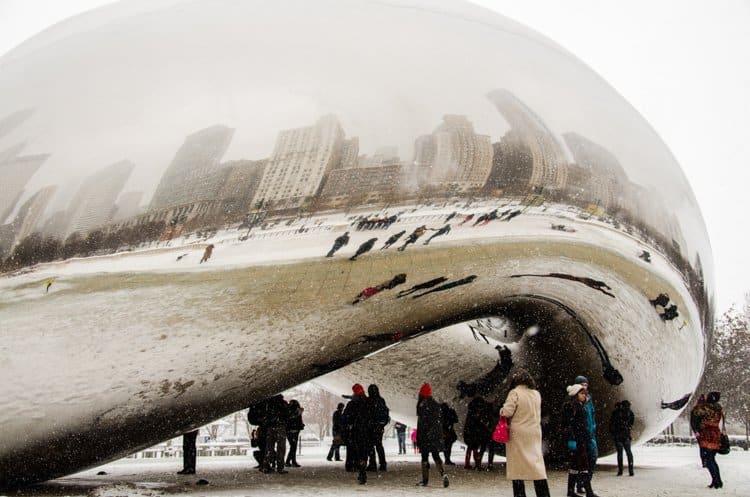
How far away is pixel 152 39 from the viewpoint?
540 centimetres

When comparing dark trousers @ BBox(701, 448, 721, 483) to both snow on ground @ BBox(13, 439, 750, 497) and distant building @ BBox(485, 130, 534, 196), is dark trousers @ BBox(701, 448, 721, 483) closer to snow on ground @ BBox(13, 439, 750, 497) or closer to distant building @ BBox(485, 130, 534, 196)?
snow on ground @ BBox(13, 439, 750, 497)

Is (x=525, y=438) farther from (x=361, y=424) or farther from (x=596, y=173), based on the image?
(x=361, y=424)

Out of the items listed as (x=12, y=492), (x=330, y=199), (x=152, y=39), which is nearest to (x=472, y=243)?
(x=330, y=199)

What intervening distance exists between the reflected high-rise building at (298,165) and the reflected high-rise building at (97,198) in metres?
0.86

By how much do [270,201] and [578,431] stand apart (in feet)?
10.2

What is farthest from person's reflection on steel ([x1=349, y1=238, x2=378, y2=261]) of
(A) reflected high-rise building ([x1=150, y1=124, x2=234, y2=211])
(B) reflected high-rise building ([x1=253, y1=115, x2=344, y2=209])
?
(A) reflected high-rise building ([x1=150, y1=124, x2=234, y2=211])

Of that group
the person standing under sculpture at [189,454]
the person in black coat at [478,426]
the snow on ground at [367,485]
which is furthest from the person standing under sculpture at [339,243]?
the person standing under sculpture at [189,454]

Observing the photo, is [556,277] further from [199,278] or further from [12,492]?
[12,492]

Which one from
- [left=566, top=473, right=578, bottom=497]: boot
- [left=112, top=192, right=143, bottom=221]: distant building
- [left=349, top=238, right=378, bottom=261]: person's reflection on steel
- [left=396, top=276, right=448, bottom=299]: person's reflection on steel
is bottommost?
[left=566, top=473, right=578, bottom=497]: boot

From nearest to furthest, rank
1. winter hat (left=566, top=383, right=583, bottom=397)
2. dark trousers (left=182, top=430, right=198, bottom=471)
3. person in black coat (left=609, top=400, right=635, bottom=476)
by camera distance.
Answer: winter hat (left=566, top=383, right=583, bottom=397) → person in black coat (left=609, top=400, right=635, bottom=476) → dark trousers (left=182, top=430, right=198, bottom=471)

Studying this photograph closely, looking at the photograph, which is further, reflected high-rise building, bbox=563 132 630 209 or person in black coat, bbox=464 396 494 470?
person in black coat, bbox=464 396 494 470

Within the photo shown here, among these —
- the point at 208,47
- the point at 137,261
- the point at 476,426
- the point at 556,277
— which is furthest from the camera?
the point at 476,426

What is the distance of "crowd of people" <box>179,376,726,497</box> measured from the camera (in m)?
5.09

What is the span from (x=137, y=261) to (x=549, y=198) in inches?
113
